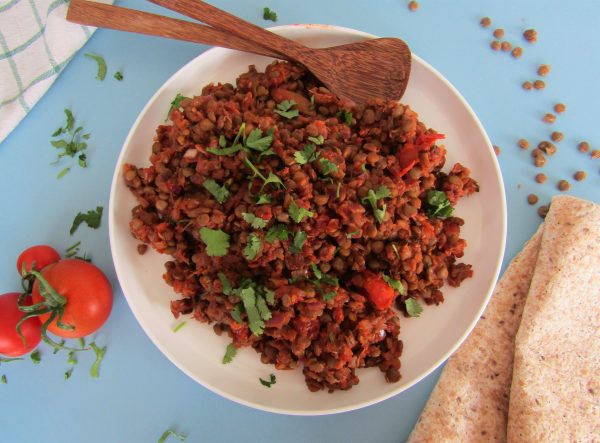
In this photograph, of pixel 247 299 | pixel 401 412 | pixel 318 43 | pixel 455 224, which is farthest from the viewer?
pixel 401 412

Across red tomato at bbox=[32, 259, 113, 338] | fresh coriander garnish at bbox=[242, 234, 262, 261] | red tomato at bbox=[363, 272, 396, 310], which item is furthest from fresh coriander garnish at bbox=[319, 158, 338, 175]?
red tomato at bbox=[32, 259, 113, 338]

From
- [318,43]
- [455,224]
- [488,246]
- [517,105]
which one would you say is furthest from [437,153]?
[517,105]

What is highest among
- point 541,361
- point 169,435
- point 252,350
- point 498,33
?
point 498,33

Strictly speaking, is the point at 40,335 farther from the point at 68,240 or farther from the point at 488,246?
the point at 488,246

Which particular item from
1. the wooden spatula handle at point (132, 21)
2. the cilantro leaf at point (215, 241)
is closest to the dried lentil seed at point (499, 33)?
the wooden spatula handle at point (132, 21)

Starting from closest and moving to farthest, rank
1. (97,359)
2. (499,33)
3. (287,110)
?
(287,110)
(97,359)
(499,33)

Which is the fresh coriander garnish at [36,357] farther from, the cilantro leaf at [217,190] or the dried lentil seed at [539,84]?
the dried lentil seed at [539,84]

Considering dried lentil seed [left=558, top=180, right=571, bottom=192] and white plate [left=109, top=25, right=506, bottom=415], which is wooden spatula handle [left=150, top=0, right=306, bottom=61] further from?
dried lentil seed [left=558, top=180, right=571, bottom=192]

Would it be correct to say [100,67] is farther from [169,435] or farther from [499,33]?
[499,33]

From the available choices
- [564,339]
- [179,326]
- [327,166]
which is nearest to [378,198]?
[327,166]
